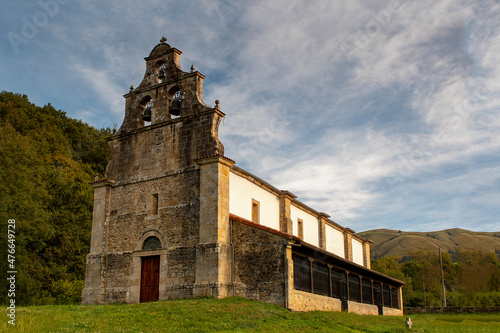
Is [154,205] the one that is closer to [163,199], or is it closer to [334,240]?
[163,199]

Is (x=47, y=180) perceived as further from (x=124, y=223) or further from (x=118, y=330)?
(x=118, y=330)

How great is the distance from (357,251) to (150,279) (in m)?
25.1

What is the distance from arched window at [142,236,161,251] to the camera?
861 inches

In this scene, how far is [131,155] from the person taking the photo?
79.6 ft

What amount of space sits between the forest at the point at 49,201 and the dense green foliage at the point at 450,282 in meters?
0.18

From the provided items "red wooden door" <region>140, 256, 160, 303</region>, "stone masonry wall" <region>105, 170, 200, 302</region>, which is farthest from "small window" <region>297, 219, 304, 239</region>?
"red wooden door" <region>140, 256, 160, 303</region>

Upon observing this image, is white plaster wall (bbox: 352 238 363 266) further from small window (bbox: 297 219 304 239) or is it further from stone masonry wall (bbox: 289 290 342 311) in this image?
stone masonry wall (bbox: 289 290 342 311)

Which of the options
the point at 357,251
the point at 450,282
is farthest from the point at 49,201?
the point at 450,282

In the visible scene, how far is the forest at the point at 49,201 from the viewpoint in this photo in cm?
3164

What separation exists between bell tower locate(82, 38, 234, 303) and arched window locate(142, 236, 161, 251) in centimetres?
6

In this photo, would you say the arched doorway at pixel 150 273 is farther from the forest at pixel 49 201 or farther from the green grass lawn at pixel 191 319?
the forest at pixel 49 201

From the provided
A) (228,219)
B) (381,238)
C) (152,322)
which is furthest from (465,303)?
(381,238)

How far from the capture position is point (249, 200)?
24.1 meters

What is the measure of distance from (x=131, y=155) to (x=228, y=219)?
723 cm
